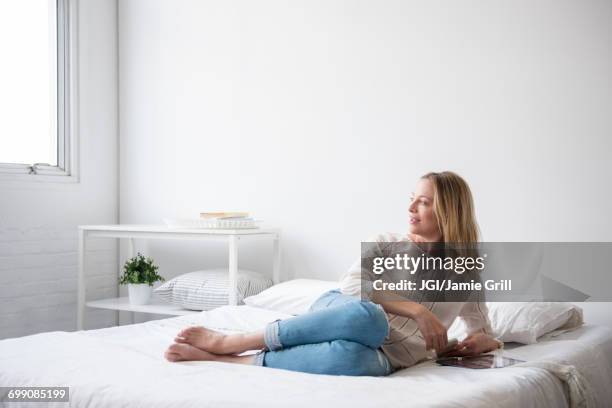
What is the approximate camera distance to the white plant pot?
10.9ft

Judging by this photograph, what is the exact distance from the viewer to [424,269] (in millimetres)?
1994

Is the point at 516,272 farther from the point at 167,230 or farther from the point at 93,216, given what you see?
the point at 93,216

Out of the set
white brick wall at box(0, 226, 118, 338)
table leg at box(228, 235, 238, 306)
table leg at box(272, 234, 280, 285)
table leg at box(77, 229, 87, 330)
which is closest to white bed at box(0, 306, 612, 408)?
table leg at box(228, 235, 238, 306)

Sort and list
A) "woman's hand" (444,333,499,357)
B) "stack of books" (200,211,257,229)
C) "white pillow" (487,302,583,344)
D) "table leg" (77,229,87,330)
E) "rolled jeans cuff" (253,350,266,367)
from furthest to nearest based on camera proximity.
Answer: "table leg" (77,229,87,330) → "stack of books" (200,211,257,229) → "white pillow" (487,302,583,344) → "woman's hand" (444,333,499,357) → "rolled jeans cuff" (253,350,266,367)

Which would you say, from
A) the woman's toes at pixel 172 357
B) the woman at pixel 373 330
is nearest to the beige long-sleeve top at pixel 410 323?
the woman at pixel 373 330

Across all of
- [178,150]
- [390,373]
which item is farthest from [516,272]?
[178,150]

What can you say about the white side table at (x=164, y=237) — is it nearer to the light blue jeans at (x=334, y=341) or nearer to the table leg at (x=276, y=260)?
the table leg at (x=276, y=260)

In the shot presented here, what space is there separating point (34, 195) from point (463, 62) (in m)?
2.13

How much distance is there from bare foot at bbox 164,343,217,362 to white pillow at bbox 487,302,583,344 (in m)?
0.93

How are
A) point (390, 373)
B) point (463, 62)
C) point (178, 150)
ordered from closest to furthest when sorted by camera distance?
1. point (390, 373)
2. point (463, 62)
3. point (178, 150)

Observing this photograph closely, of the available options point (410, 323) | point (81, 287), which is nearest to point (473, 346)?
point (410, 323)

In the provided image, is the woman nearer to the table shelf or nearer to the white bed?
the white bed

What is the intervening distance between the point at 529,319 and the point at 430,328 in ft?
1.76

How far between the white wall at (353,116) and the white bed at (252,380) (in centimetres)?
81
